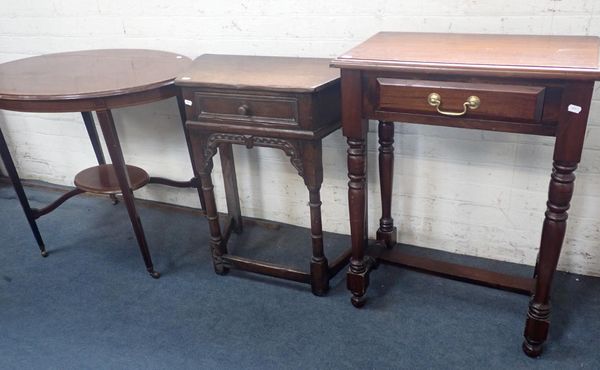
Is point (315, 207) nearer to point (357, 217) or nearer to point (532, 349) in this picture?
point (357, 217)

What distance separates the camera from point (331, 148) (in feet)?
7.23

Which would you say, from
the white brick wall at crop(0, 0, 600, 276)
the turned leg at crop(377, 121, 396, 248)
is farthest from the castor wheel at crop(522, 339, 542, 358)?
the turned leg at crop(377, 121, 396, 248)

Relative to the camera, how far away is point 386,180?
2061 mm

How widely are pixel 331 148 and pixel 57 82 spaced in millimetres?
1094

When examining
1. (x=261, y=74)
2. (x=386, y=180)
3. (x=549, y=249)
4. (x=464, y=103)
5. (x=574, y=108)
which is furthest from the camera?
(x=386, y=180)

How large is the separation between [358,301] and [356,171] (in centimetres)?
53

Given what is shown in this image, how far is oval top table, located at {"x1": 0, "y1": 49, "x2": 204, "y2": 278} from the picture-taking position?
178 centimetres

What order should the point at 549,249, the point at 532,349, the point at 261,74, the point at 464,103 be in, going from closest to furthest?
the point at 464,103
the point at 549,249
the point at 532,349
the point at 261,74

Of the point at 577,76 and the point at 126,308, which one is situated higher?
the point at 577,76

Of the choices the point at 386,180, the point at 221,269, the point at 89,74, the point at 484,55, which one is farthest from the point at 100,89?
the point at 484,55

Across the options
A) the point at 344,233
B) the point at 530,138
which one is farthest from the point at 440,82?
the point at 344,233

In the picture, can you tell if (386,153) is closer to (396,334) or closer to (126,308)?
(396,334)

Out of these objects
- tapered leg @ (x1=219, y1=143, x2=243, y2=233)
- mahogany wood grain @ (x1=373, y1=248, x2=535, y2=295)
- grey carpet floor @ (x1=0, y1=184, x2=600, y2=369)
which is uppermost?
tapered leg @ (x1=219, y1=143, x2=243, y2=233)

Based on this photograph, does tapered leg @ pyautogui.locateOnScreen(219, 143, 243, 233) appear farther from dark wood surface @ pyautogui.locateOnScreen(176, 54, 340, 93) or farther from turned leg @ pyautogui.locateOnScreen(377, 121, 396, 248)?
turned leg @ pyautogui.locateOnScreen(377, 121, 396, 248)
